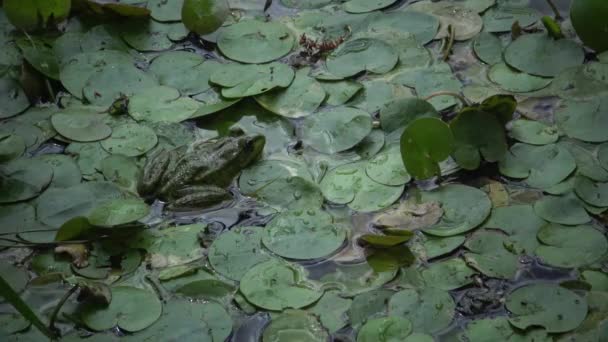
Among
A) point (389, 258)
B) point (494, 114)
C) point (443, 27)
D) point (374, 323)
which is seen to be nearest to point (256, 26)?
point (443, 27)

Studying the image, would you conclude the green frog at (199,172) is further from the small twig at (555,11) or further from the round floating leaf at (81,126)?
the small twig at (555,11)

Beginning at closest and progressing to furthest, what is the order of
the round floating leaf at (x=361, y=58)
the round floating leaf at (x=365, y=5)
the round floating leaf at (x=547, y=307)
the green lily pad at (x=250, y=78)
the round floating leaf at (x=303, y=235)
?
the round floating leaf at (x=547, y=307), the round floating leaf at (x=303, y=235), the green lily pad at (x=250, y=78), the round floating leaf at (x=361, y=58), the round floating leaf at (x=365, y=5)

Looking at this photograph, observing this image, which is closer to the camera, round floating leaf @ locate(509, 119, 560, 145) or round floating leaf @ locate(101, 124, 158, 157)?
round floating leaf @ locate(509, 119, 560, 145)

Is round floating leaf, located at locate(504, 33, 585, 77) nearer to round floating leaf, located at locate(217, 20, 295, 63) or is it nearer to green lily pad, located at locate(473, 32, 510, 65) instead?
green lily pad, located at locate(473, 32, 510, 65)

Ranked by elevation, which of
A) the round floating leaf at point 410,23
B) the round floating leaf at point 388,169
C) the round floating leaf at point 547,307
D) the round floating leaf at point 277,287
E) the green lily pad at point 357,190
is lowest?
the round floating leaf at point 277,287

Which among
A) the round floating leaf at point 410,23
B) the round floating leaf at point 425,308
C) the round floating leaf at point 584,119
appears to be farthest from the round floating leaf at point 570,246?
the round floating leaf at point 410,23

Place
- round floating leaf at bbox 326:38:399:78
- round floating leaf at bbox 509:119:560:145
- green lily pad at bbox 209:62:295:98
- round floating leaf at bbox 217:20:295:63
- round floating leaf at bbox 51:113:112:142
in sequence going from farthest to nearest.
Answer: round floating leaf at bbox 217:20:295:63, round floating leaf at bbox 326:38:399:78, green lily pad at bbox 209:62:295:98, round floating leaf at bbox 51:113:112:142, round floating leaf at bbox 509:119:560:145

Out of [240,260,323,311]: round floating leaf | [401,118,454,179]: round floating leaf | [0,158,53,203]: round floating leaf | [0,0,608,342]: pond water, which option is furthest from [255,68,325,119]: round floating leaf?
[0,158,53,203]: round floating leaf

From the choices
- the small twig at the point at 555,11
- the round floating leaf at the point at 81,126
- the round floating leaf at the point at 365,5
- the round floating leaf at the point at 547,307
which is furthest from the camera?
the round floating leaf at the point at 365,5
